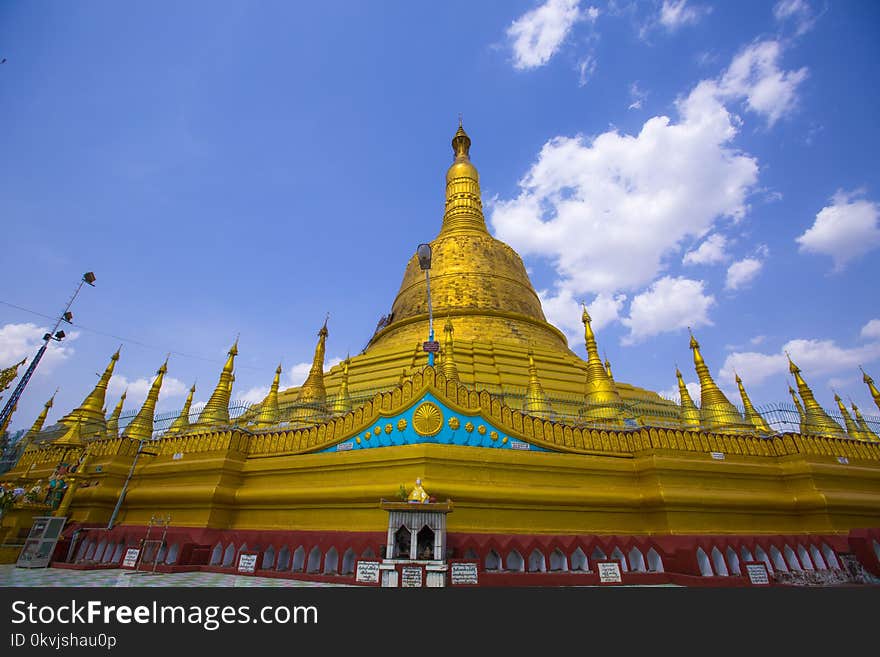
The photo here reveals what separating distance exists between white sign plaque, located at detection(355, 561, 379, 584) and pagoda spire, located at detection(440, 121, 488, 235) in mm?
19696

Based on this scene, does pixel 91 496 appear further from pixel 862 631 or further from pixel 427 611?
pixel 862 631

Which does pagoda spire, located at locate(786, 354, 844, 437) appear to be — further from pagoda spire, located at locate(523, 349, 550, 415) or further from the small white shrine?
the small white shrine

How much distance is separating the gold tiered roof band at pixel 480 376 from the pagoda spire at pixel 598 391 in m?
0.03

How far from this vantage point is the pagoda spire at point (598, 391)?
1227 cm

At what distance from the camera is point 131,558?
339 inches

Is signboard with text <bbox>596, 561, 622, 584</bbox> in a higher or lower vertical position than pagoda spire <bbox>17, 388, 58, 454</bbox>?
lower

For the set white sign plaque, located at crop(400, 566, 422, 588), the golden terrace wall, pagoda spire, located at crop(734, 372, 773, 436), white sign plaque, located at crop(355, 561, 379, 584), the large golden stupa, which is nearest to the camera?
white sign plaque, located at crop(400, 566, 422, 588)

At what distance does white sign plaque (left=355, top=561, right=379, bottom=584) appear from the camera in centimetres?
634

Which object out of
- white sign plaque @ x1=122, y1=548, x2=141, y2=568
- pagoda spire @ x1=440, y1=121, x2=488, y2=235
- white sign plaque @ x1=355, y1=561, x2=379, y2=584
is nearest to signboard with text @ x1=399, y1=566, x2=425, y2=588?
white sign plaque @ x1=355, y1=561, x2=379, y2=584

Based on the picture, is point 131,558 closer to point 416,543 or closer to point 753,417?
point 416,543

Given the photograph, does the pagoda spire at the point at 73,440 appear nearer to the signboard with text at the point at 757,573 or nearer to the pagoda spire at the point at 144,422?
the pagoda spire at the point at 144,422

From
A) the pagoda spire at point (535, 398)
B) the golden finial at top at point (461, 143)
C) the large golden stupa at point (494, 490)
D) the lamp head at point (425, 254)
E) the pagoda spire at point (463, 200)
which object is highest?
the golden finial at top at point (461, 143)

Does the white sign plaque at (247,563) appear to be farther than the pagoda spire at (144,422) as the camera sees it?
No

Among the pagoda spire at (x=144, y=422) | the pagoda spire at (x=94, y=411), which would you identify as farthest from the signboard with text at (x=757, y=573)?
the pagoda spire at (x=94, y=411)
